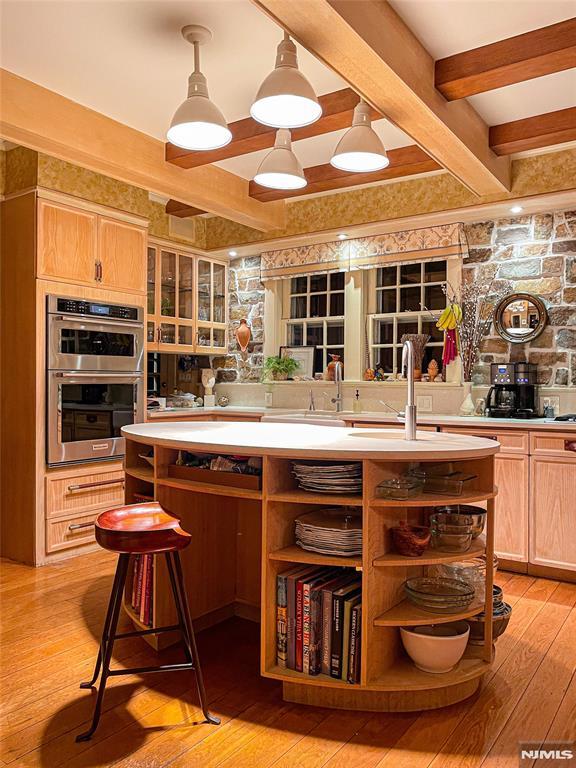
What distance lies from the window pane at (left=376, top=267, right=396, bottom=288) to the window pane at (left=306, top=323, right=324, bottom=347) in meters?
0.71

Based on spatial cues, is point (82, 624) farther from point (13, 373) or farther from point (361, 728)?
A: point (13, 373)

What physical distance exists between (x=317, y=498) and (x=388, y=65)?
177cm

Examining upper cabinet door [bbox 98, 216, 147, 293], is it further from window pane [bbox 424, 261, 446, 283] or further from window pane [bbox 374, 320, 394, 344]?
window pane [bbox 424, 261, 446, 283]

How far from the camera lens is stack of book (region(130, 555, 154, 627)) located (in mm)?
2744

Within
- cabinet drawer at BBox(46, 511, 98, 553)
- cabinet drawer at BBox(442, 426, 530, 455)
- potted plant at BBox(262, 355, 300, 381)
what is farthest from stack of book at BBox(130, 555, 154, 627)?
potted plant at BBox(262, 355, 300, 381)

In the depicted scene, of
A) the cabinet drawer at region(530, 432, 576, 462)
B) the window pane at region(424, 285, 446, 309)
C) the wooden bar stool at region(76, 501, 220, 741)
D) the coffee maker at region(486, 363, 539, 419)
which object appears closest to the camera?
the wooden bar stool at region(76, 501, 220, 741)

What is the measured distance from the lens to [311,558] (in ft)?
7.36

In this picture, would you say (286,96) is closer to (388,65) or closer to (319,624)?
(388,65)

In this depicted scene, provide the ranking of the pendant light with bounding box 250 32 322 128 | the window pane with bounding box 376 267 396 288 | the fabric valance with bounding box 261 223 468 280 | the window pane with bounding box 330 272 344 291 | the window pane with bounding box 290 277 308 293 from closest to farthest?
the pendant light with bounding box 250 32 322 128 < the fabric valance with bounding box 261 223 468 280 < the window pane with bounding box 376 267 396 288 < the window pane with bounding box 330 272 344 291 < the window pane with bounding box 290 277 308 293

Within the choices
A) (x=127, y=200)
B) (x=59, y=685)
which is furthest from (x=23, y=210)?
(x=59, y=685)

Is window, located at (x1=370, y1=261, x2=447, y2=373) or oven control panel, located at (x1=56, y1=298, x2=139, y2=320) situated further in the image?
window, located at (x1=370, y1=261, x2=447, y2=373)

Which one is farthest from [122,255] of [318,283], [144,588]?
[144,588]

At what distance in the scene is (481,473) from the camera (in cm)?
249

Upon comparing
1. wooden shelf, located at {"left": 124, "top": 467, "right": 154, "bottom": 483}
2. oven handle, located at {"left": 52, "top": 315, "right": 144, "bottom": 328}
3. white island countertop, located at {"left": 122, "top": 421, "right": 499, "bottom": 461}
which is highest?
oven handle, located at {"left": 52, "top": 315, "right": 144, "bottom": 328}
